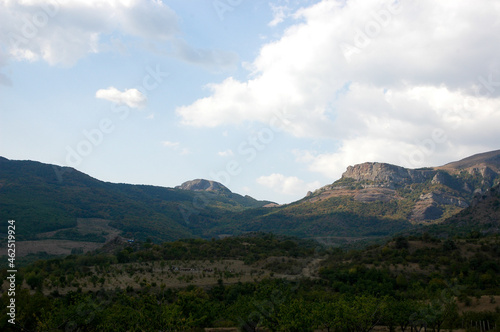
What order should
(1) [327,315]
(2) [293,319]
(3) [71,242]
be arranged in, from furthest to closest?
1. (3) [71,242]
2. (1) [327,315]
3. (2) [293,319]

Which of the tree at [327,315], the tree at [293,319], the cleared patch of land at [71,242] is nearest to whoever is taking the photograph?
the tree at [293,319]

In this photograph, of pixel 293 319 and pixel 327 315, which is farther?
pixel 327 315

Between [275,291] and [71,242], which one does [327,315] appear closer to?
[275,291]

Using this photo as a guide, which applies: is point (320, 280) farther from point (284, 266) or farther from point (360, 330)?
point (360, 330)

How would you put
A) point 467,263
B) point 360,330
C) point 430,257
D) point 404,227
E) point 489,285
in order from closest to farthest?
point 360,330 → point 489,285 → point 467,263 → point 430,257 → point 404,227

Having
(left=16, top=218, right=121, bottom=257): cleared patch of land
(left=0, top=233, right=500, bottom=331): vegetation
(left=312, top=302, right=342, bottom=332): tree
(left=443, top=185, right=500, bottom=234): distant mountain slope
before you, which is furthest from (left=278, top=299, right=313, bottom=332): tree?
→ (left=16, top=218, right=121, bottom=257): cleared patch of land

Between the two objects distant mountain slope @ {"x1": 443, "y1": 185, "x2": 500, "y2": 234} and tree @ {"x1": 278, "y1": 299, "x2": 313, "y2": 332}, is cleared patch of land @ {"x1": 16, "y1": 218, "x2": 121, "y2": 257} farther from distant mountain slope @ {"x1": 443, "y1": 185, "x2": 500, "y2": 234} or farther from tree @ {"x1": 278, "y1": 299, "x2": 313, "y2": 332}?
distant mountain slope @ {"x1": 443, "y1": 185, "x2": 500, "y2": 234}

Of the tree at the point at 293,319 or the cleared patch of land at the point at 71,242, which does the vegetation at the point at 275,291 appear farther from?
the cleared patch of land at the point at 71,242

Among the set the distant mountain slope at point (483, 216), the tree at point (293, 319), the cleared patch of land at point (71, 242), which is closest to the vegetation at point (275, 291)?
the tree at point (293, 319)

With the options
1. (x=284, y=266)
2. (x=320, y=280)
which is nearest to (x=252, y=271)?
(x=284, y=266)

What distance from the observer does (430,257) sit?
234 feet

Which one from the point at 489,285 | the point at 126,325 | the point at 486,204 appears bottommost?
the point at 489,285

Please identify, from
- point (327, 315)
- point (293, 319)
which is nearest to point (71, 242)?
point (327, 315)

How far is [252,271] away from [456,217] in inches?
3709
